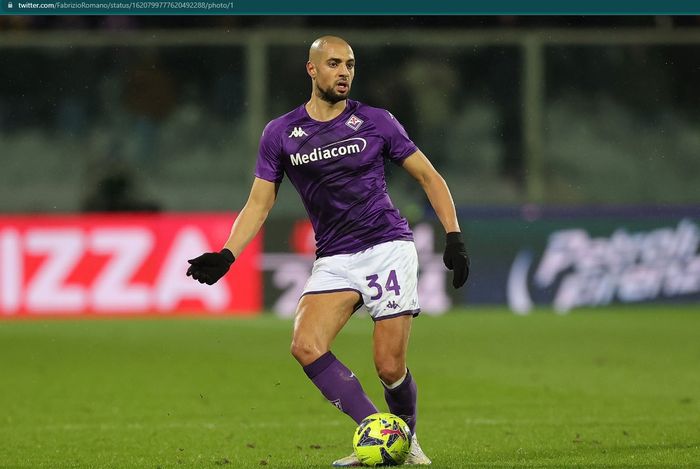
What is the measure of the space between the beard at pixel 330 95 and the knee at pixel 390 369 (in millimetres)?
1266

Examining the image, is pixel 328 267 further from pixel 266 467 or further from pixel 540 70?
pixel 540 70

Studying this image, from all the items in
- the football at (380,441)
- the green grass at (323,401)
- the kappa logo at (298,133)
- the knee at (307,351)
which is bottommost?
the green grass at (323,401)

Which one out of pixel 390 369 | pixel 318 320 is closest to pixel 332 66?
pixel 318 320

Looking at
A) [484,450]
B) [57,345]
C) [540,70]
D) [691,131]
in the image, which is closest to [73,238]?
[57,345]

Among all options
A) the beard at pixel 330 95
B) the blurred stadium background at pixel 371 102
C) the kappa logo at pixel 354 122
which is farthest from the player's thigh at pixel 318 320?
the blurred stadium background at pixel 371 102

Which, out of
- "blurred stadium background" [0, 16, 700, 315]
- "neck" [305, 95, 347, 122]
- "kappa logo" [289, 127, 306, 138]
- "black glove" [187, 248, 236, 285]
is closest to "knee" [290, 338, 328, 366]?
"black glove" [187, 248, 236, 285]

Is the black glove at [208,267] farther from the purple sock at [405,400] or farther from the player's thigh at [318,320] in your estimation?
the purple sock at [405,400]

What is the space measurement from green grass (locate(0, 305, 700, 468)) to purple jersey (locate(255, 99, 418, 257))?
1175mm

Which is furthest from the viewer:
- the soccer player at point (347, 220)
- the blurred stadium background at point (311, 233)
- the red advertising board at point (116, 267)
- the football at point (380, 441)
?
the red advertising board at point (116, 267)

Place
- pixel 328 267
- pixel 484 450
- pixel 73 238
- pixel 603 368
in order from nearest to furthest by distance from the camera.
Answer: pixel 328 267
pixel 484 450
pixel 603 368
pixel 73 238

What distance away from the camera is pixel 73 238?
1706 centimetres

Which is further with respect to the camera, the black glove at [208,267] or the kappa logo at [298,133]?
the kappa logo at [298,133]

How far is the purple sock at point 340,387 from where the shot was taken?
6617mm

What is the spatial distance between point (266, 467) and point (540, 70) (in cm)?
1380
